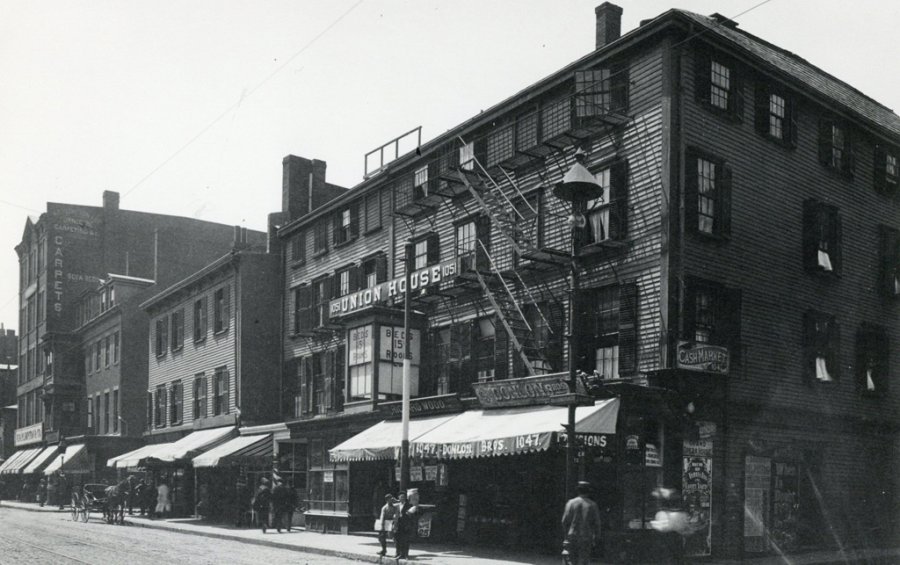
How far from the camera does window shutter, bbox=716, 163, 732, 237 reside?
21859 mm

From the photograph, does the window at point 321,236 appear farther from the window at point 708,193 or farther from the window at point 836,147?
the window at point 836,147

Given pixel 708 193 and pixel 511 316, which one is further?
pixel 511 316

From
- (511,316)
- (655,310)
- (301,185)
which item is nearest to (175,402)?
(301,185)

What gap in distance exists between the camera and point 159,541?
25.5 metres

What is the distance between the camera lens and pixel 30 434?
2635 inches

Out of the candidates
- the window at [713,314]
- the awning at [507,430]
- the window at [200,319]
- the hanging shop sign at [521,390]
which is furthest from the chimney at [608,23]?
the window at [200,319]

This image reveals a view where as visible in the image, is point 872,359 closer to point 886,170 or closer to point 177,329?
point 886,170

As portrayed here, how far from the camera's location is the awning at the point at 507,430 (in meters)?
19.6

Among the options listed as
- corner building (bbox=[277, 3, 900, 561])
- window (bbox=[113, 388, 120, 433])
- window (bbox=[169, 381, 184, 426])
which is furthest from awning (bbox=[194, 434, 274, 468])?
window (bbox=[113, 388, 120, 433])

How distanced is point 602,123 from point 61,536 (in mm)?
19052

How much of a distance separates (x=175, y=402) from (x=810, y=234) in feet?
104

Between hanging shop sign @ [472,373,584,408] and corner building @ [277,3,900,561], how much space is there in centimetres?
7

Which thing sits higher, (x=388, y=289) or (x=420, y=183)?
(x=420, y=183)

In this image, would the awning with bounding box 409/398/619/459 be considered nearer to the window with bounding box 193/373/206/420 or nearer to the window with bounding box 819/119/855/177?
the window with bounding box 819/119/855/177
